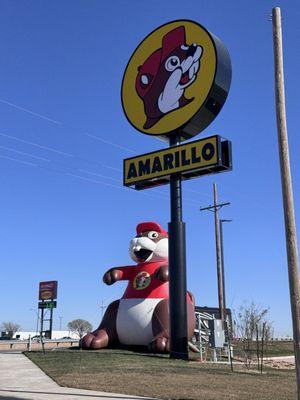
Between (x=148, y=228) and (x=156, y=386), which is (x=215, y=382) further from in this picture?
(x=148, y=228)

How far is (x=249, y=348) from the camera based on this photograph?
1781 centimetres

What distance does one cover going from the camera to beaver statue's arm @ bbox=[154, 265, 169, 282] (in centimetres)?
2012

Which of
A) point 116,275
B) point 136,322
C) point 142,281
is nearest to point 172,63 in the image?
point 142,281

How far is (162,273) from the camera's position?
795 inches

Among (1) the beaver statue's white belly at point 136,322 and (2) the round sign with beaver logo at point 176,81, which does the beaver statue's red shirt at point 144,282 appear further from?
(2) the round sign with beaver logo at point 176,81

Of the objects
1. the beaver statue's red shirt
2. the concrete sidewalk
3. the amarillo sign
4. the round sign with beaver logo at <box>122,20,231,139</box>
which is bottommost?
the concrete sidewalk

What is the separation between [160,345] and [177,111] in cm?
864

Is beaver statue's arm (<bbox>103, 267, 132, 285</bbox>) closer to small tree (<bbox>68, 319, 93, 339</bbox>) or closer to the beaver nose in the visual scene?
the beaver nose

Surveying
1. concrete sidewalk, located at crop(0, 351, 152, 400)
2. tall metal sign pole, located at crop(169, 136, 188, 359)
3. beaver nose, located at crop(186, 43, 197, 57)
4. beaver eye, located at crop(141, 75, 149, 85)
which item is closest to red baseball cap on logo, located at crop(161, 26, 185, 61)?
beaver nose, located at crop(186, 43, 197, 57)

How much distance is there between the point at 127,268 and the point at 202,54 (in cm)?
932

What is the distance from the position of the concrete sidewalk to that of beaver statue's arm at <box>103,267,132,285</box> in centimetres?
670

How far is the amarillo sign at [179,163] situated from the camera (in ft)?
59.8

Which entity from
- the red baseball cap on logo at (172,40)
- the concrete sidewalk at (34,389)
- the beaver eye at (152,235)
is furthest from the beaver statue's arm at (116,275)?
the red baseball cap on logo at (172,40)

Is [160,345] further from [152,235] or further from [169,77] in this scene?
[169,77]
